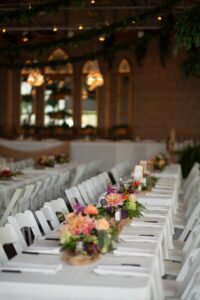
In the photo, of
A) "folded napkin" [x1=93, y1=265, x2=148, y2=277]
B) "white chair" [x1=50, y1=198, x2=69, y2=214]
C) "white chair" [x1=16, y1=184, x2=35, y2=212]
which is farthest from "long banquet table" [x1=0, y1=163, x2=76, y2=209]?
"folded napkin" [x1=93, y1=265, x2=148, y2=277]

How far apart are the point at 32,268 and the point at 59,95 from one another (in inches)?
713

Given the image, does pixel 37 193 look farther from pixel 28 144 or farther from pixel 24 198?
pixel 28 144

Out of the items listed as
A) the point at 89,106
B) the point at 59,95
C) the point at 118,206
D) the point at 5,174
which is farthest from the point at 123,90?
the point at 118,206

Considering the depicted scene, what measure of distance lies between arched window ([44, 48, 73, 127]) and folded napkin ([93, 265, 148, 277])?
17588 millimetres

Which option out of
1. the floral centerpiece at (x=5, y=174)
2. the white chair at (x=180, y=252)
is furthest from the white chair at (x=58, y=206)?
the floral centerpiece at (x=5, y=174)

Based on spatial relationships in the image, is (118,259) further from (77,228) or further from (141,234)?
(141,234)

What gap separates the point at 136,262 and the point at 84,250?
38 cm

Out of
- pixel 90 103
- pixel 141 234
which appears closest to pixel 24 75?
pixel 90 103

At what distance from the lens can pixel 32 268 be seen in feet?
13.5

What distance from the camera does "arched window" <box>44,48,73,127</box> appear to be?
21750 millimetres

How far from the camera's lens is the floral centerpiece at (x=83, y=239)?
4.26m

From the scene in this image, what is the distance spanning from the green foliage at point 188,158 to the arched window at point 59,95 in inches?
233

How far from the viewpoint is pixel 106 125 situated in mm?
21297

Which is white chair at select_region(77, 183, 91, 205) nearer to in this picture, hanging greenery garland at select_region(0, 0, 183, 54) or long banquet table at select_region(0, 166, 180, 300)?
long banquet table at select_region(0, 166, 180, 300)
